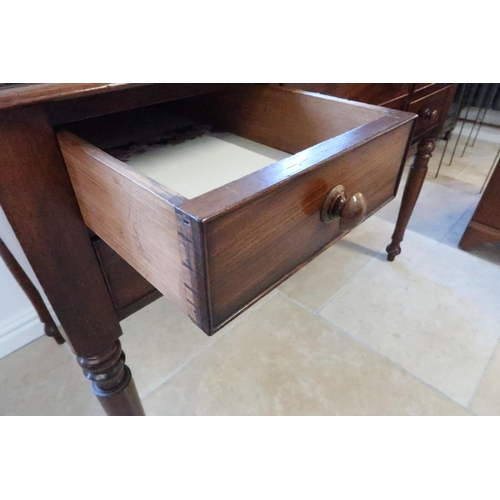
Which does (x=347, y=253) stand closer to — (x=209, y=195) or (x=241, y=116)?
(x=241, y=116)

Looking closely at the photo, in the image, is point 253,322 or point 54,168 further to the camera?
point 253,322

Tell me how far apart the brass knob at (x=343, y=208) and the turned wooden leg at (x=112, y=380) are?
35 centimetres

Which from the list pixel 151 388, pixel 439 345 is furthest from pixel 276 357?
pixel 439 345

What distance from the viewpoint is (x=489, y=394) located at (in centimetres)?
82

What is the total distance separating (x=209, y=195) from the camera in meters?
0.29

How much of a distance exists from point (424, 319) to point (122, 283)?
82cm

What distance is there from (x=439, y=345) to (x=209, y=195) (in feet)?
2.83

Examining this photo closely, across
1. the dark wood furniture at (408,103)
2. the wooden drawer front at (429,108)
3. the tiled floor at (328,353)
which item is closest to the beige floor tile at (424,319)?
the tiled floor at (328,353)

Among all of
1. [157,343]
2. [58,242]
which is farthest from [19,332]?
[58,242]

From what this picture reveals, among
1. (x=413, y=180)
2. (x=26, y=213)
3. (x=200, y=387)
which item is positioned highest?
(x=26, y=213)

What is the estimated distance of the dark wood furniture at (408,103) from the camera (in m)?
0.87

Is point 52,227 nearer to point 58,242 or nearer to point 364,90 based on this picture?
point 58,242

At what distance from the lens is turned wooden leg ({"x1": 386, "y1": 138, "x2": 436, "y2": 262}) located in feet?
3.23

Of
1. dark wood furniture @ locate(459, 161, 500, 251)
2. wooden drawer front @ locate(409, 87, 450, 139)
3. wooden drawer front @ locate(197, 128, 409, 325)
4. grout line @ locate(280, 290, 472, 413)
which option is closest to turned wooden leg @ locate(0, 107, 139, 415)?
wooden drawer front @ locate(197, 128, 409, 325)
